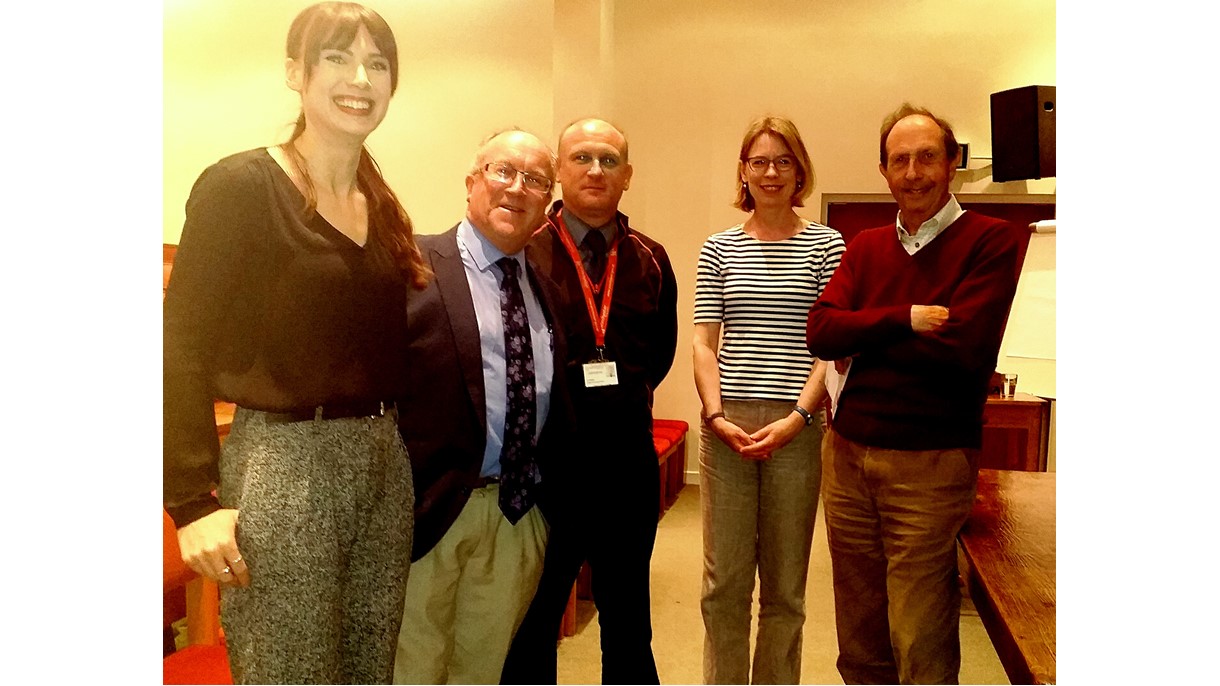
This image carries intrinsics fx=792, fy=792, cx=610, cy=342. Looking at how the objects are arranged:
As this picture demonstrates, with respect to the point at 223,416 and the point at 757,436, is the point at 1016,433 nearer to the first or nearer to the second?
the point at 757,436

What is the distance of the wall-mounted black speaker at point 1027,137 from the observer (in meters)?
1.38

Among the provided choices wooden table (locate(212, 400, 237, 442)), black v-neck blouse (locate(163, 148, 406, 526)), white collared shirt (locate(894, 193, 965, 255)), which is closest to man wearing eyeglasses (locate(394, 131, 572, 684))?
black v-neck blouse (locate(163, 148, 406, 526))

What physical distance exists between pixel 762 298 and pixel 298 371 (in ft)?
2.84

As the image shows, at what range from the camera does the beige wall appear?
1.38m

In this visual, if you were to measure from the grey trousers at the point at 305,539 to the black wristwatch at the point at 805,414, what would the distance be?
0.76 meters

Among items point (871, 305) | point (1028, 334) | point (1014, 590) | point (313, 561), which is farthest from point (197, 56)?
point (1014, 590)

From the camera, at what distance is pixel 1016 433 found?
4.65 feet

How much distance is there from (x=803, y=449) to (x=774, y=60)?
776 millimetres

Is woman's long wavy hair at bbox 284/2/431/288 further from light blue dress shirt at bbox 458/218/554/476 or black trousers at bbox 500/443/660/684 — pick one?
black trousers at bbox 500/443/660/684

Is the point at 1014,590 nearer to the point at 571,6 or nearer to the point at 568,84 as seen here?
the point at 568,84

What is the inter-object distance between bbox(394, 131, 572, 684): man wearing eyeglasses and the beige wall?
0.08 metres

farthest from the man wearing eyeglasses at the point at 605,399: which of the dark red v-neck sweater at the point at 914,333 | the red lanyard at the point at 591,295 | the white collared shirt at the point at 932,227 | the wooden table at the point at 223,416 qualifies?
the wooden table at the point at 223,416

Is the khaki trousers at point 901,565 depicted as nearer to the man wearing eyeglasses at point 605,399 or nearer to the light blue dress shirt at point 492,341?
the man wearing eyeglasses at point 605,399
